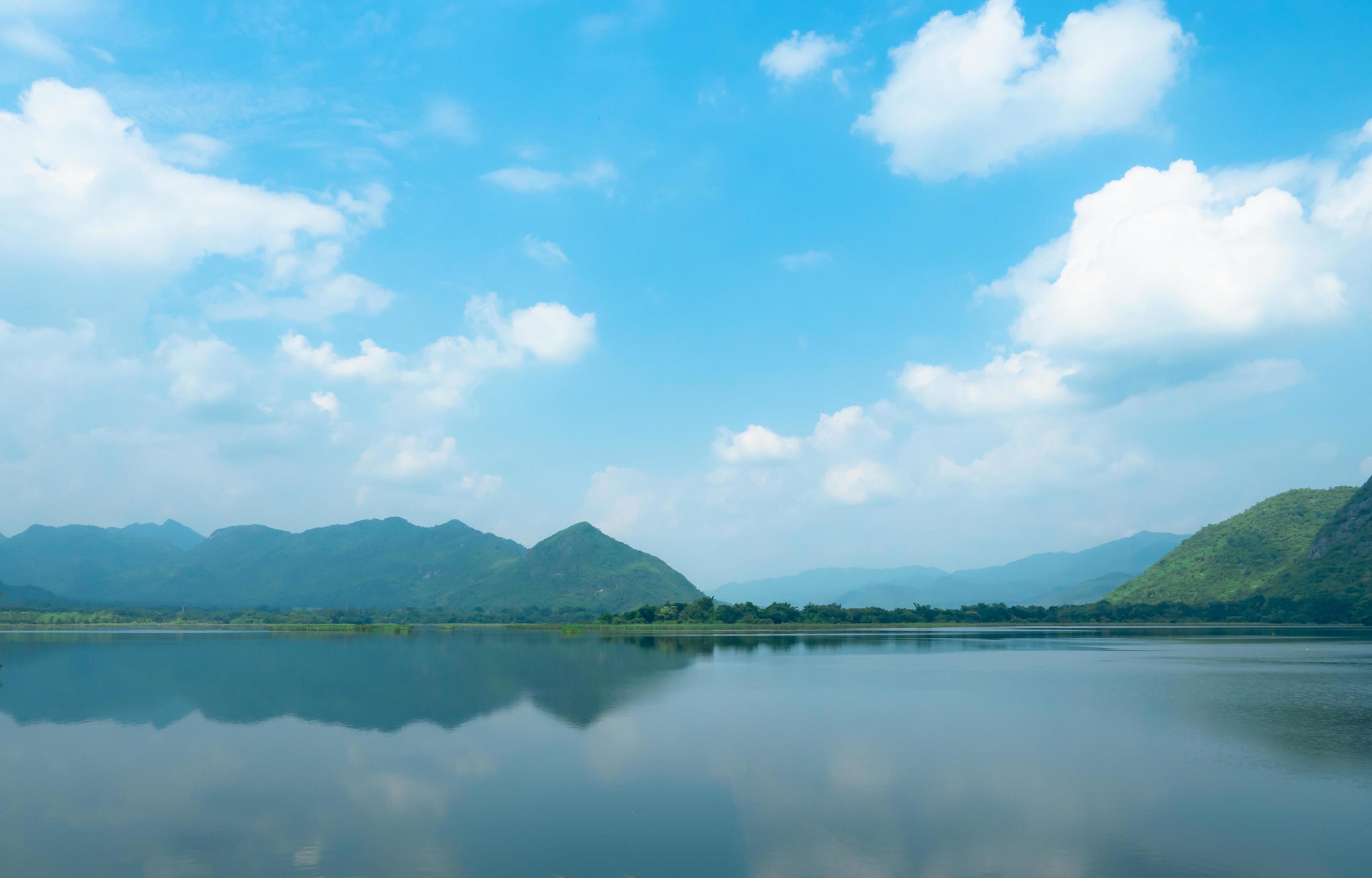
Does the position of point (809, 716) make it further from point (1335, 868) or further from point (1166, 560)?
point (1166, 560)

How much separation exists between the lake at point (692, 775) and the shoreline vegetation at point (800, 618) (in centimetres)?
8888

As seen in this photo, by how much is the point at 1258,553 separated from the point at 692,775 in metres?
173

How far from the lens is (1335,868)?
52.3 ft

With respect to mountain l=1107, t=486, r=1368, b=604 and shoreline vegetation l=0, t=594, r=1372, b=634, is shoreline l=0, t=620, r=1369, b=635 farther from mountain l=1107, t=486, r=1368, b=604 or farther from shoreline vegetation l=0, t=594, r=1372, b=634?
mountain l=1107, t=486, r=1368, b=604

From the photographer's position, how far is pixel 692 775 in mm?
23844

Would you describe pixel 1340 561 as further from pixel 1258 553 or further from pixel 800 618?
pixel 800 618

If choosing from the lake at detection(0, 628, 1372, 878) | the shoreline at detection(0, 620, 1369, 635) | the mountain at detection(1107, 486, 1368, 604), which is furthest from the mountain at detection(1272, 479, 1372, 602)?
the lake at detection(0, 628, 1372, 878)

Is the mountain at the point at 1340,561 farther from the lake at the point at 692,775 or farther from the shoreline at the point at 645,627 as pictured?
the lake at the point at 692,775

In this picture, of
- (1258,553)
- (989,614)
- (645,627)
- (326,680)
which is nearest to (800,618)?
(645,627)

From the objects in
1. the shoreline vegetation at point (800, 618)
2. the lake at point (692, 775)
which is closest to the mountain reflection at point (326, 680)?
the lake at point (692, 775)

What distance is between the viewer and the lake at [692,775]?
16.7 m

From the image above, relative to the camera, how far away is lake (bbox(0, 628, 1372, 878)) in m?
16.7

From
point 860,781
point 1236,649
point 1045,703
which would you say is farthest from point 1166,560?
point 860,781

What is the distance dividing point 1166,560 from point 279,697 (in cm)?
18853
